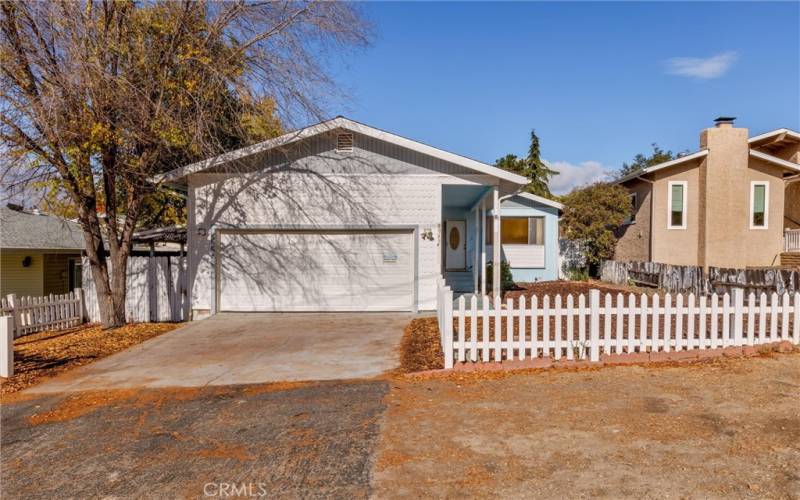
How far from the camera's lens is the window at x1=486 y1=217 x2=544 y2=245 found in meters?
20.0

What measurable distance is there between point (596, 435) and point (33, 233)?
794 inches

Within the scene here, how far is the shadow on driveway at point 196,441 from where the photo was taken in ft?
12.1

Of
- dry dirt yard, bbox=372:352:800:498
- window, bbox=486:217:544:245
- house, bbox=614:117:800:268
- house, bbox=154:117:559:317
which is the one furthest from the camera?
window, bbox=486:217:544:245

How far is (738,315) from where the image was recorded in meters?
7.05

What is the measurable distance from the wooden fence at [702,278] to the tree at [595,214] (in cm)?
119

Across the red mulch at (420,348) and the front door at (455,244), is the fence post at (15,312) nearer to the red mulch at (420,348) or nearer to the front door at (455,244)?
the red mulch at (420,348)

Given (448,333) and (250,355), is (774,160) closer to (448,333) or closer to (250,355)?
(448,333)

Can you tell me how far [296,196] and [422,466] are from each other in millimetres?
9337

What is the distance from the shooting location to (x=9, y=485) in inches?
151

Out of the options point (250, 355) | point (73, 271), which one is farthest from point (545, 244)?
point (73, 271)

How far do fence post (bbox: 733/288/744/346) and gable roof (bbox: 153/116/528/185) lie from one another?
18.5 ft

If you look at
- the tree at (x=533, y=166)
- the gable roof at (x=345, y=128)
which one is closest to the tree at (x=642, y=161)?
the tree at (x=533, y=166)

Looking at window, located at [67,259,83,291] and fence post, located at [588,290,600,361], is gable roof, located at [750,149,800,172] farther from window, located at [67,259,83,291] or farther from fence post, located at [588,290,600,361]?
window, located at [67,259,83,291]

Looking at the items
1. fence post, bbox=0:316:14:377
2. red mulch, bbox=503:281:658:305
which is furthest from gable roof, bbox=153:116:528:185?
fence post, bbox=0:316:14:377
